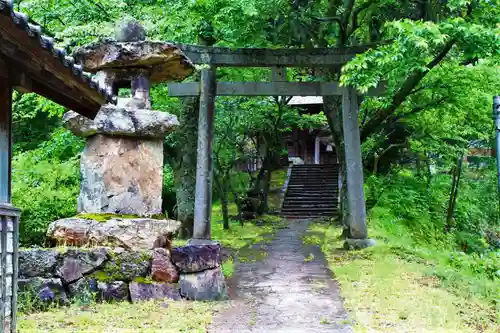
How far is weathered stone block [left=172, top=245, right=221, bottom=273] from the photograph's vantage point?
26.3 feet

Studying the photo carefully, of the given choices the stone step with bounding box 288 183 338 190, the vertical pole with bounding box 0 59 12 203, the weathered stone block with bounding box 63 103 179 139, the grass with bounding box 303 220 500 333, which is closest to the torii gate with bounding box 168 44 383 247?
the grass with bounding box 303 220 500 333

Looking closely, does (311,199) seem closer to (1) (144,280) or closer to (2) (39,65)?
(1) (144,280)

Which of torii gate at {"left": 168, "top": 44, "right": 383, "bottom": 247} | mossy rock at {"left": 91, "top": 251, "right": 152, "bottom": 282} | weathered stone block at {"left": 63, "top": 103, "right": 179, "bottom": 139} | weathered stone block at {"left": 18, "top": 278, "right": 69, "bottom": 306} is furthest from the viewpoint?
torii gate at {"left": 168, "top": 44, "right": 383, "bottom": 247}

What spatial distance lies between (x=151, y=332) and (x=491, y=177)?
1873cm

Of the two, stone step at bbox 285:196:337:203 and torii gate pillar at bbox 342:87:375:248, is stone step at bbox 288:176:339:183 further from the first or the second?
torii gate pillar at bbox 342:87:375:248

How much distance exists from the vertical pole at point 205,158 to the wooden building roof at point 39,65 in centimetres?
544

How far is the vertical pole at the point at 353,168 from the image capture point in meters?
12.4

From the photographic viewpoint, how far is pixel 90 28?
10.3m

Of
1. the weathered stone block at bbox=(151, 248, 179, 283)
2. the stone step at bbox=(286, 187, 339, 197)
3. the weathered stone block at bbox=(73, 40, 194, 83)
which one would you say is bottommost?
the weathered stone block at bbox=(151, 248, 179, 283)

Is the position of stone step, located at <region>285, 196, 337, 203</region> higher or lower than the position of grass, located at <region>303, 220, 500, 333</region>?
higher

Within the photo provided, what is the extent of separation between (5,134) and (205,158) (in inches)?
277

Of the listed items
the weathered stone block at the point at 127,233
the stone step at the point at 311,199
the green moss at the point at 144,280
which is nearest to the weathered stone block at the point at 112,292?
the green moss at the point at 144,280

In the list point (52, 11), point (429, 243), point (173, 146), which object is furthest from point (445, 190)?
point (52, 11)

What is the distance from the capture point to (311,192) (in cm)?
2331
